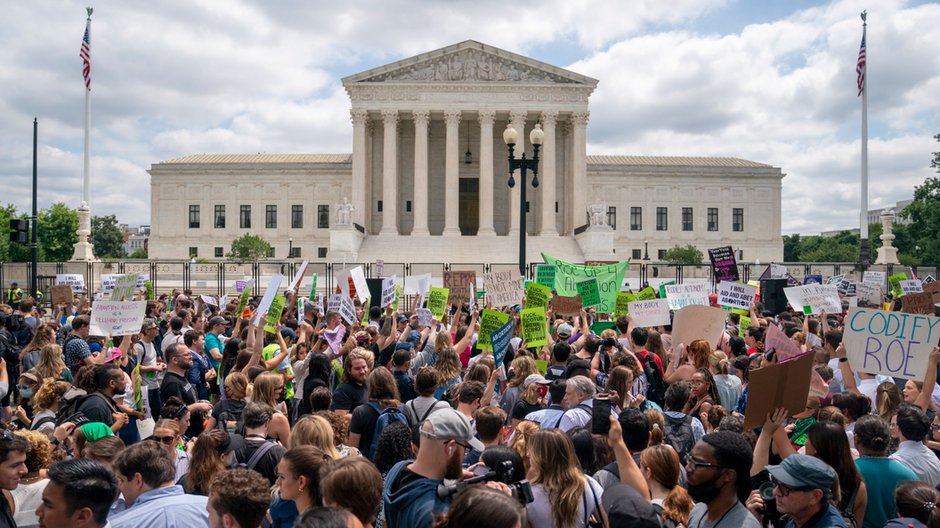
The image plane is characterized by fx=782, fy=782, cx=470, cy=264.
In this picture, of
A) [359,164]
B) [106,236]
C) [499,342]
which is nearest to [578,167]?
[359,164]

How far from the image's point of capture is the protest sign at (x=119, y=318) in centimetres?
1071

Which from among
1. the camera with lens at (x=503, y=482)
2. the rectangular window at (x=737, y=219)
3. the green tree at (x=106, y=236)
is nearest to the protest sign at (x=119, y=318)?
the camera with lens at (x=503, y=482)

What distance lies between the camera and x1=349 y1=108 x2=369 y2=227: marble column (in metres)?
58.2

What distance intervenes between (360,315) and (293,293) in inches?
62.6

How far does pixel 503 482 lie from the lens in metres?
4.25

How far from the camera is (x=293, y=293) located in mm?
17406

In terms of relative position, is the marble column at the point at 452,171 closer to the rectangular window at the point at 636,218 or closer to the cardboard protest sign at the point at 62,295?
the rectangular window at the point at 636,218

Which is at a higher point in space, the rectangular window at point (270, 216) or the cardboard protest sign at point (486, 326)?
the rectangular window at point (270, 216)

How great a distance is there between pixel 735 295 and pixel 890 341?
7.37 m

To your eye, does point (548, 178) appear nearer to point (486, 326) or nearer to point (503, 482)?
point (486, 326)


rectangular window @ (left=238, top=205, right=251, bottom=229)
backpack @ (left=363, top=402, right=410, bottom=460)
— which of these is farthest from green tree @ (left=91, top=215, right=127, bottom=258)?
backpack @ (left=363, top=402, right=410, bottom=460)

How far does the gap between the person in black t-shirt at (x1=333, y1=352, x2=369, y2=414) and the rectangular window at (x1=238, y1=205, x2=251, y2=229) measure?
66.3m

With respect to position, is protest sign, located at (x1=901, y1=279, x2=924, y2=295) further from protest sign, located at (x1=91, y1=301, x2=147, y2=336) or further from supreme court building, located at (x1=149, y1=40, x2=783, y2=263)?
supreme court building, located at (x1=149, y1=40, x2=783, y2=263)

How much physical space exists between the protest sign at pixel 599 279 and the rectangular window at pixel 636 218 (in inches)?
2299
